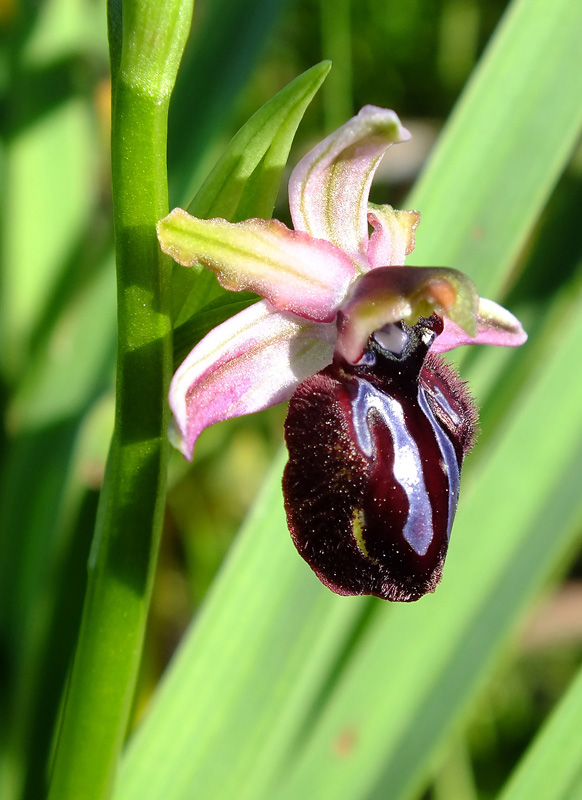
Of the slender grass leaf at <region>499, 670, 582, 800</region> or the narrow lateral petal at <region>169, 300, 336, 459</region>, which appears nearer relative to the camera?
the narrow lateral petal at <region>169, 300, 336, 459</region>

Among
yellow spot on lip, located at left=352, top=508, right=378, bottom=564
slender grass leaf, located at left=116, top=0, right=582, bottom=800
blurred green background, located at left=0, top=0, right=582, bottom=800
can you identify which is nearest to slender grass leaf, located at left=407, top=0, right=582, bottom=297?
slender grass leaf, located at left=116, top=0, right=582, bottom=800

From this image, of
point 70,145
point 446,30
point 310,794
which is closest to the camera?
point 310,794

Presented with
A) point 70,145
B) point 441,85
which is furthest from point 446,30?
point 70,145

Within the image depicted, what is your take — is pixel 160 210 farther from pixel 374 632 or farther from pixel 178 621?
pixel 178 621

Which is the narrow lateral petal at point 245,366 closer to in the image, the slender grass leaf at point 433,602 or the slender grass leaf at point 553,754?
the slender grass leaf at point 433,602

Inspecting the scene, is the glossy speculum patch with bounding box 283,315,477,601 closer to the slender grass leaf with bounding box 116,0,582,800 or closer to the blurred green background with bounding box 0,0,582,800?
the slender grass leaf with bounding box 116,0,582,800

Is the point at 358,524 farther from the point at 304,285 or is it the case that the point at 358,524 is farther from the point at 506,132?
the point at 506,132
